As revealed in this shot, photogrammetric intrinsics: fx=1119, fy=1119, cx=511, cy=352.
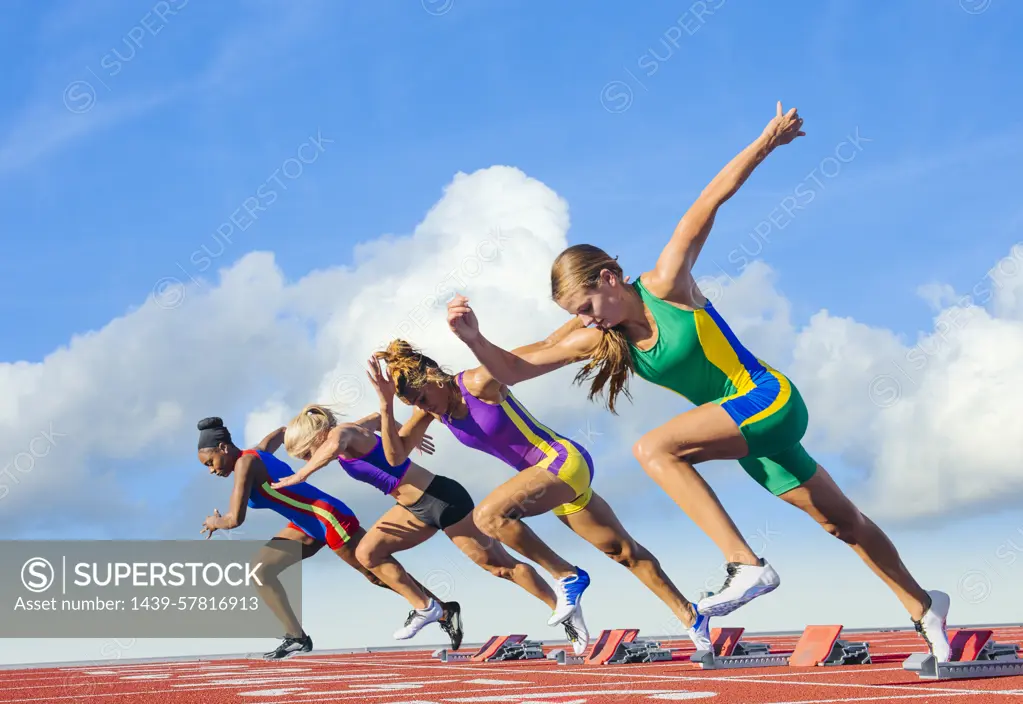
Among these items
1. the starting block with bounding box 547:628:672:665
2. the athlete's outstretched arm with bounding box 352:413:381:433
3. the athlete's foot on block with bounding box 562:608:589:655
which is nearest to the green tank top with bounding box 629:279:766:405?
the athlete's foot on block with bounding box 562:608:589:655

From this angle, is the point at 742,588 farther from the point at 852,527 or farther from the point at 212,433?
the point at 212,433

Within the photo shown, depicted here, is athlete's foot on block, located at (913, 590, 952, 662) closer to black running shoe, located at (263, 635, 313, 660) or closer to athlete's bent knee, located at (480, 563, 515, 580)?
athlete's bent knee, located at (480, 563, 515, 580)

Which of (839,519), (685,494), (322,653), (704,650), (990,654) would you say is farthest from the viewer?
(322,653)

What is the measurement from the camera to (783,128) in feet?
15.1

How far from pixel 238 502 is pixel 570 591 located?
3486 mm

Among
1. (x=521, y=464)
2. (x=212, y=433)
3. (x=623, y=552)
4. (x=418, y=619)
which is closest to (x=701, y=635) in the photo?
(x=623, y=552)

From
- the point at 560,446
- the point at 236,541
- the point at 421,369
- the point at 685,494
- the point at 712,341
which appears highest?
the point at 236,541

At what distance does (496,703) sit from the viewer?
15.6 feet

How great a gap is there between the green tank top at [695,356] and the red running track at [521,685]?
1304 mm

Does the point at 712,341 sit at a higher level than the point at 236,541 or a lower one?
lower

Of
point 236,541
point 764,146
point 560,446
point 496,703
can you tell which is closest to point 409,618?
point 236,541

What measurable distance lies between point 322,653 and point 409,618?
3679 mm

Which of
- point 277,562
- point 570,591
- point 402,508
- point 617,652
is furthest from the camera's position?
point 277,562

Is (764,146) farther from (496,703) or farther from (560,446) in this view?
(560,446)
